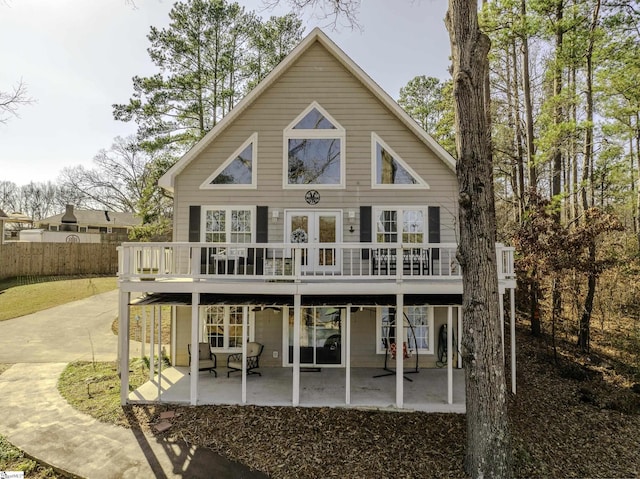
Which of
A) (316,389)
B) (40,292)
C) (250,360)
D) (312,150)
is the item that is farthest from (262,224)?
(40,292)

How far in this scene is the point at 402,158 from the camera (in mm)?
10164

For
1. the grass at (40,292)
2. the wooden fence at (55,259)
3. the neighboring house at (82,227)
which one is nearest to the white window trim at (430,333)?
the grass at (40,292)

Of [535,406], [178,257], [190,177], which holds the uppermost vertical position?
[190,177]

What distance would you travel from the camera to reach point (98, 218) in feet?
115

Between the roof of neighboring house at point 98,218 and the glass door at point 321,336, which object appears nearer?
the glass door at point 321,336

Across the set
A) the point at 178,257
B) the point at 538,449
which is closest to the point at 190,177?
the point at 178,257

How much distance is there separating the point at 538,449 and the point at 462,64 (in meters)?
6.83

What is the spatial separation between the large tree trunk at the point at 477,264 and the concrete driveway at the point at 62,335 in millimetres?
10647

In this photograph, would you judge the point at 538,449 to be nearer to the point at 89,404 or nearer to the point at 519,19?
the point at 89,404

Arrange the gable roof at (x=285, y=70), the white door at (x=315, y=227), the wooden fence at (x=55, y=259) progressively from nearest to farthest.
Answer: the gable roof at (x=285, y=70), the white door at (x=315, y=227), the wooden fence at (x=55, y=259)

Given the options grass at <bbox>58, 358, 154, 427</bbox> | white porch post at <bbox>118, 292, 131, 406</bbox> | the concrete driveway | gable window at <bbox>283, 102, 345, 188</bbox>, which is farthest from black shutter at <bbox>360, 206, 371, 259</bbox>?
the concrete driveway

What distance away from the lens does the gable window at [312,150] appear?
10.2 metres

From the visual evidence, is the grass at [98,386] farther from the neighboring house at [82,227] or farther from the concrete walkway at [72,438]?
the neighboring house at [82,227]

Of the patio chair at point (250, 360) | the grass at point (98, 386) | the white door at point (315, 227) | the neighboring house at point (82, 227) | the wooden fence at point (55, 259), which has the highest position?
the neighboring house at point (82, 227)
